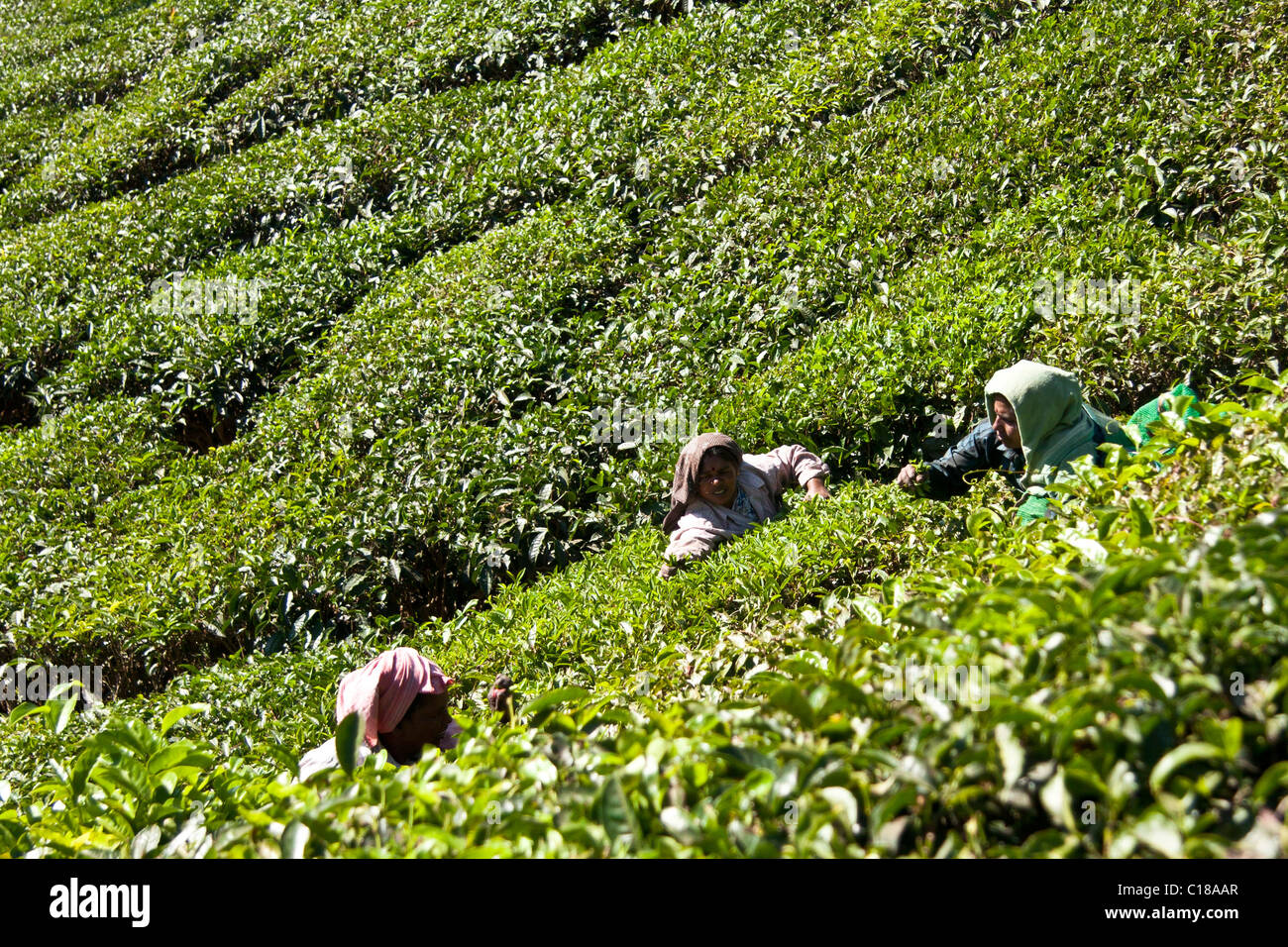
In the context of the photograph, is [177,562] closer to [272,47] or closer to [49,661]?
[49,661]

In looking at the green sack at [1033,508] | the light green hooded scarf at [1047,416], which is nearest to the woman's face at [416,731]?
the green sack at [1033,508]

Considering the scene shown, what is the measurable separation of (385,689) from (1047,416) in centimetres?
296

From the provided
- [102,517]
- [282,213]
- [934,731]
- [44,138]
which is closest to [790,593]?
[934,731]

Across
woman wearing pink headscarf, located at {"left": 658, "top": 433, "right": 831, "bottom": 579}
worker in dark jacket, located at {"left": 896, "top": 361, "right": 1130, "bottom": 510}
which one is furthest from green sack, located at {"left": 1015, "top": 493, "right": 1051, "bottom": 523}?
woman wearing pink headscarf, located at {"left": 658, "top": 433, "right": 831, "bottom": 579}

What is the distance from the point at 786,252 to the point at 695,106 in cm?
265

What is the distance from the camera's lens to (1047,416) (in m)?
4.53

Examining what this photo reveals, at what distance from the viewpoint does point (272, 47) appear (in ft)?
45.9

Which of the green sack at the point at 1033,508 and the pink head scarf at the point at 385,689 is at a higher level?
the green sack at the point at 1033,508

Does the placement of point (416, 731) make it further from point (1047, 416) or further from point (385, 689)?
point (1047, 416)

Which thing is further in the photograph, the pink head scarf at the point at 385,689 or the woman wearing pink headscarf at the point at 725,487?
the woman wearing pink headscarf at the point at 725,487

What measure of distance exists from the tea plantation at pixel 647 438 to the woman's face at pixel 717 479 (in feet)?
1.12

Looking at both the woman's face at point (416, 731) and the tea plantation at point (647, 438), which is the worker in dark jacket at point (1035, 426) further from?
the woman's face at point (416, 731)

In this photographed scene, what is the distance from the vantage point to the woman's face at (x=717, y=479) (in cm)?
526

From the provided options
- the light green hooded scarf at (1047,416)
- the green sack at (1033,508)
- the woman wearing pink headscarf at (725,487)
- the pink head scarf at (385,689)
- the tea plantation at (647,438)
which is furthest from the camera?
the woman wearing pink headscarf at (725,487)
